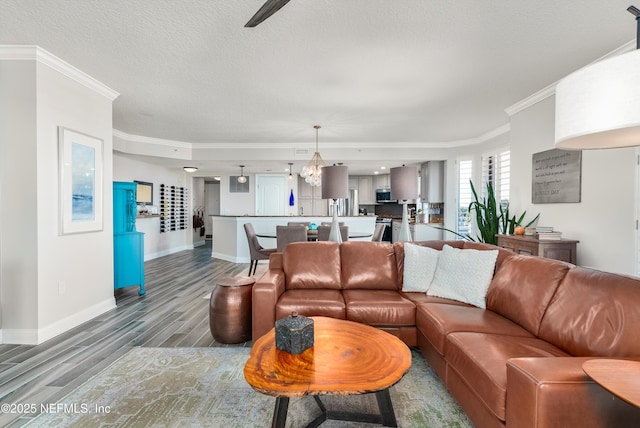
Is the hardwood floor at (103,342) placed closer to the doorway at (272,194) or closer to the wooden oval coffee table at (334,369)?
the wooden oval coffee table at (334,369)

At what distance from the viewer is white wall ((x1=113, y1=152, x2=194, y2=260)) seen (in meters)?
6.12

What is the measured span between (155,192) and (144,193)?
0.45 m

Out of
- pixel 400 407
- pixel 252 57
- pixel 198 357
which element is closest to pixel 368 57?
pixel 252 57

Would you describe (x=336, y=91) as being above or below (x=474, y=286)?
above

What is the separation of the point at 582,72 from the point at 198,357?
2.84 meters

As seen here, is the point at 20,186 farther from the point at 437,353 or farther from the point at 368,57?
the point at 437,353

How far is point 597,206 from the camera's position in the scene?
310 centimetres

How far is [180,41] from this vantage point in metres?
2.57

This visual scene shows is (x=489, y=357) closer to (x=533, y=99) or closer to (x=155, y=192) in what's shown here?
(x=533, y=99)

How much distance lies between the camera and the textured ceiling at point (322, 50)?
218cm

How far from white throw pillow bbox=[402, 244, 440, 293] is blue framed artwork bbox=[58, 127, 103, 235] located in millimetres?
3339

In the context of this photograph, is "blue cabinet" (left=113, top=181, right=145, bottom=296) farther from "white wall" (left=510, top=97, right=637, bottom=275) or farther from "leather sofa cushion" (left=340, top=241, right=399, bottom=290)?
"white wall" (left=510, top=97, right=637, bottom=275)

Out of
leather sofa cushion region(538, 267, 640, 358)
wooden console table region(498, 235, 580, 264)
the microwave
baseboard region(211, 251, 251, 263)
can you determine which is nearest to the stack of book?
wooden console table region(498, 235, 580, 264)

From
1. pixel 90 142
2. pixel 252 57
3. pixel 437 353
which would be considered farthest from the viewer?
pixel 90 142
